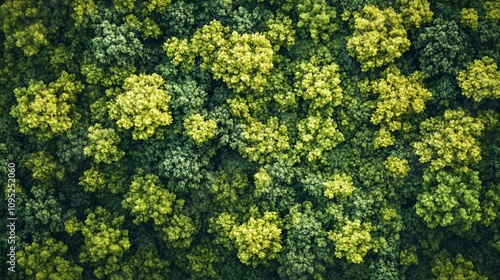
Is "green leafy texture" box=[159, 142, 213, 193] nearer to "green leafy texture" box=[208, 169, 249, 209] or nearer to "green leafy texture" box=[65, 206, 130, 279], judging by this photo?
"green leafy texture" box=[208, 169, 249, 209]

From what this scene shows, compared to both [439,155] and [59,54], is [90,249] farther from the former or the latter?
[439,155]

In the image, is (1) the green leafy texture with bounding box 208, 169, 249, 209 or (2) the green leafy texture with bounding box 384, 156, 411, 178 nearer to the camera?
(2) the green leafy texture with bounding box 384, 156, 411, 178

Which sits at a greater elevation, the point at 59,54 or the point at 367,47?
the point at 367,47

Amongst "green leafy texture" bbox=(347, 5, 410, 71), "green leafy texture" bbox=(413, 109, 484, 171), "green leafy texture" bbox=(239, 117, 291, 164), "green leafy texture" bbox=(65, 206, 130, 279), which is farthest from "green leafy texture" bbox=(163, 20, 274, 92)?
"green leafy texture" bbox=(65, 206, 130, 279)

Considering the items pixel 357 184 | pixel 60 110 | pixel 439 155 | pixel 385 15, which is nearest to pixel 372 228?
pixel 357 184

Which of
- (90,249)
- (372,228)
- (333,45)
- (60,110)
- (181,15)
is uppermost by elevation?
(333,45)

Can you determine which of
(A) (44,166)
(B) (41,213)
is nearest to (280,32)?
(A) (44,166)
